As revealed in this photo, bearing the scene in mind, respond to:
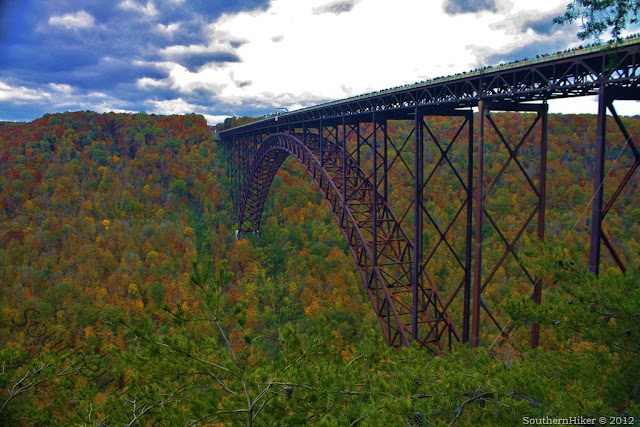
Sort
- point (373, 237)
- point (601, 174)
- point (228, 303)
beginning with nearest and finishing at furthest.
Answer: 1. point (601, 174)
2. point (373, 237)
3. point (228, 303)

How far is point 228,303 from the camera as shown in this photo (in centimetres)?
3791

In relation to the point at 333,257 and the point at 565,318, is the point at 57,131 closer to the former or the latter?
the point at 333,257

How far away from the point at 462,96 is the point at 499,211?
129ft

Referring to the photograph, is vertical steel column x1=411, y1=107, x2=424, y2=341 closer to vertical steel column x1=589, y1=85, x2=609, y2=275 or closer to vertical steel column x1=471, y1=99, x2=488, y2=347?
vertical steel column x1=471, y1=99, x2=488, y2=347

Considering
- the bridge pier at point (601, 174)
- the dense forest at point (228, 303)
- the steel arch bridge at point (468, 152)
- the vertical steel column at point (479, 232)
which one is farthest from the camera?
the vertical steel column at point (479, 232)

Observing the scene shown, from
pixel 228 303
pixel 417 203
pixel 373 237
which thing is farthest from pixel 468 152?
pixel 228 303

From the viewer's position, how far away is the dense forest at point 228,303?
510 cm

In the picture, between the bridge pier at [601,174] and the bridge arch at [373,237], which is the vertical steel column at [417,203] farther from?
the bridge pier at [601,174]

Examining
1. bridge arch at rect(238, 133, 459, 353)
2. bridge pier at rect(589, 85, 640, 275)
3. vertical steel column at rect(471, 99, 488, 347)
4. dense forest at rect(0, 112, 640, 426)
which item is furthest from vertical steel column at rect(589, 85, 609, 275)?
bridge arch at rect(238, 133, 459, 353)

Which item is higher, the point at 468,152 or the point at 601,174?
the point at 468,152

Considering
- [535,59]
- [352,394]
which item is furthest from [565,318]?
[535,59]

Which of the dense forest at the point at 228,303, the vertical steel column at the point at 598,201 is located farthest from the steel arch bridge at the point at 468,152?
the dense forest at the point at 228,303

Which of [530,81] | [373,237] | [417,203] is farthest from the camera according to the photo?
[373,237]

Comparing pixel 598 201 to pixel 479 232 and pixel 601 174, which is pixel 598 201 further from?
pixel 479 232
